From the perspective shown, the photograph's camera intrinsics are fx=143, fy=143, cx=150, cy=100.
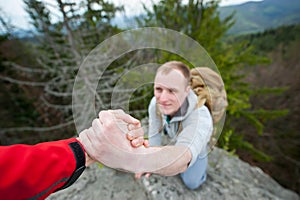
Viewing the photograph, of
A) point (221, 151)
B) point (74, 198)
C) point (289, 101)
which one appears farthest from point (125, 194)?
point (289, 101)

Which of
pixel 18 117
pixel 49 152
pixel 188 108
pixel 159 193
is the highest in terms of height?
pixel 49 152

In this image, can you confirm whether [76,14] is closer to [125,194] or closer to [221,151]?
[125,194]

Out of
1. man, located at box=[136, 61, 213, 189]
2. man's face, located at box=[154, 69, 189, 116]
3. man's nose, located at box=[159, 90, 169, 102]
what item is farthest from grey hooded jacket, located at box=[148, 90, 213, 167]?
man's nose, located at box=[159, 90, 169, 102]

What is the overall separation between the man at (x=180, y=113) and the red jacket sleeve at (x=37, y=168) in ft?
2.06

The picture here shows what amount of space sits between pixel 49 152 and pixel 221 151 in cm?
323

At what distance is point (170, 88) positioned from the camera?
117 centimetres

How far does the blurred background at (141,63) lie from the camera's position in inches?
95.0

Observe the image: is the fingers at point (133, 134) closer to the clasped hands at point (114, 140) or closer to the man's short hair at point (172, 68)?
the clasped hands at point (114, 140)

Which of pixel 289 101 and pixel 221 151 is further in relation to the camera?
pixel 289 101

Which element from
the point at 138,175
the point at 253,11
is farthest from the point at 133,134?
the point at 253,11

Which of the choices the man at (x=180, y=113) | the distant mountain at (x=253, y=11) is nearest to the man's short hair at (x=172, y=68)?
the man at (x=180, y=113)

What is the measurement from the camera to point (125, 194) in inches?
63.2

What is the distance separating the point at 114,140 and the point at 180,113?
0.81 m

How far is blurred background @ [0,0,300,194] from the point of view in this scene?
241 cm
